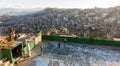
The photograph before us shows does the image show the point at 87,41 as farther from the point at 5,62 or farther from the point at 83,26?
the point at 83,26

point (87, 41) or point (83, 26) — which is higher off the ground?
point (87, 41)

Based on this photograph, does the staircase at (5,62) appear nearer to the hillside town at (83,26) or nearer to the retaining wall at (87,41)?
the retaining wall at (87,41)

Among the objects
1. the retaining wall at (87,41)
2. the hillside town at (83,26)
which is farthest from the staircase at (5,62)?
the hillside town at (83,26)

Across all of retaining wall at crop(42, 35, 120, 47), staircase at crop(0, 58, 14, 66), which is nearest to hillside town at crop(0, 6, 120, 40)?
retaining wall at crop(42, 35, 120, 47)

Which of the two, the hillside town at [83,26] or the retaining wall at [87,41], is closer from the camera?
the retaining wall at [87,41]

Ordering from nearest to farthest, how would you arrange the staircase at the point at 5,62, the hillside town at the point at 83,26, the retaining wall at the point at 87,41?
the staircase at the point at 5,62 < the retaining wall at the point at 87,41 < the hillside town at the point at 83,26

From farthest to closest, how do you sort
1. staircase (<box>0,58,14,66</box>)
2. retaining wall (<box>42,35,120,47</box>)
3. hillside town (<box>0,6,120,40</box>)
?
1. hillside town (<box>0,6,120,40</box>)
2. retaining wall (<box>42,35,120,47</box>)
3. staircase (<box>0,58,14,66</box>)

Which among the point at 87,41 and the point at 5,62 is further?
the point at 87,41

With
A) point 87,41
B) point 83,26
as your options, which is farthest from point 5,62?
point 83,26

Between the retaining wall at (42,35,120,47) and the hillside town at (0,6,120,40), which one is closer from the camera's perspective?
the retaining wall at (42,35,120,47)

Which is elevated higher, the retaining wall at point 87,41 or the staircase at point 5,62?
the retaining wall at point 87,41

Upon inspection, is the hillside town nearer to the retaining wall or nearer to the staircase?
the retaining wall

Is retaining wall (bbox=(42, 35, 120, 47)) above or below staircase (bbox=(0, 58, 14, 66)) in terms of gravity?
above
